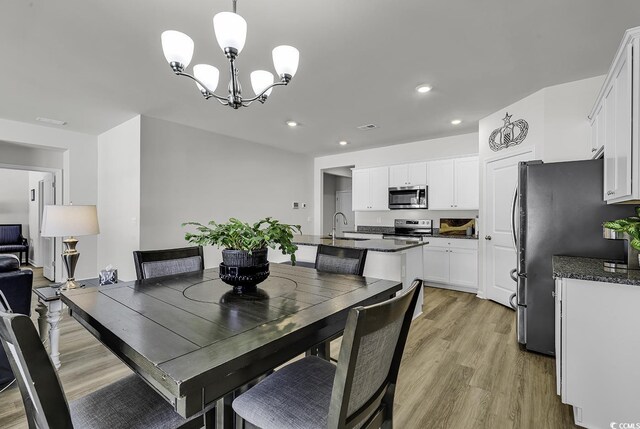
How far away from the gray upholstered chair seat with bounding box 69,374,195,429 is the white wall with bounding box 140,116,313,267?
3421mm

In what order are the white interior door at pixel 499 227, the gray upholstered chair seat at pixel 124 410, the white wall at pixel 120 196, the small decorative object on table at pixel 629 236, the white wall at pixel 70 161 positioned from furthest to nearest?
the white wall at pixel 70 161
the white wall at pixel 120 196
the white interior door at pixel 499 227
the small decorative object on table at pixel 629 236
the gray upholstered chair seat at pixel 124 410

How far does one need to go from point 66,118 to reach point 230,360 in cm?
504

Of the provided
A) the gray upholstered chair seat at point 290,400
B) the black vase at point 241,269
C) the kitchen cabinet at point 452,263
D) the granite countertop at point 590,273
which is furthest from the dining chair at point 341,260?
the kitchen cabinet at point 452,263

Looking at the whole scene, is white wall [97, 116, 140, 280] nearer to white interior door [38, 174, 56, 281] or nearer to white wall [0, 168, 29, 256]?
white interior door [38, 174, 56, 281]

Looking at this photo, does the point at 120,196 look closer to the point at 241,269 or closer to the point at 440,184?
the point at 241,269

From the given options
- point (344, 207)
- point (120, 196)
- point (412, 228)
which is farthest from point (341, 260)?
point (344, 207)

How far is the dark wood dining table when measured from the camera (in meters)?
0.85

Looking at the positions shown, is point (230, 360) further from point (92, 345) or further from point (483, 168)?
point (483, 168)

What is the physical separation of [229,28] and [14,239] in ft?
28.2

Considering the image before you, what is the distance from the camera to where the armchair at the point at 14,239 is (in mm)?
6773

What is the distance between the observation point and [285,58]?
1791mm

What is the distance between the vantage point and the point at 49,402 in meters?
0.81

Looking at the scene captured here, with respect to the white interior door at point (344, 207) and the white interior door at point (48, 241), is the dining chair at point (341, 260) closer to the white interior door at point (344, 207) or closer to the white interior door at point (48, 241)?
the white interior door at point (48, 241)

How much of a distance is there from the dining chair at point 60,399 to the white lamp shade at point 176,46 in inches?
53.0
